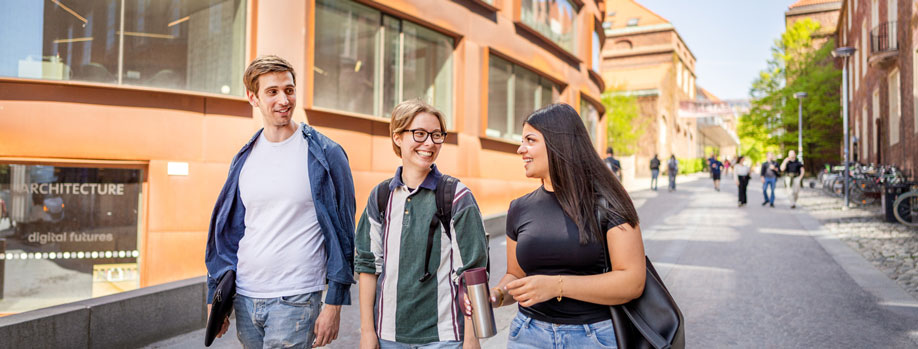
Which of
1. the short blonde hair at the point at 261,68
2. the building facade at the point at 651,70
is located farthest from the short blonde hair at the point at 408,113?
the building facade at the point at 651,70

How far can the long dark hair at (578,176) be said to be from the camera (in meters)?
2.00

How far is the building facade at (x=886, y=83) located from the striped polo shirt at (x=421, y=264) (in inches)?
767

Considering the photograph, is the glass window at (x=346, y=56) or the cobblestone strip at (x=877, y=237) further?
the glass window at (x=346, y=56)

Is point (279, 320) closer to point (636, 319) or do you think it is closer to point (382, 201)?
point (382, 201)

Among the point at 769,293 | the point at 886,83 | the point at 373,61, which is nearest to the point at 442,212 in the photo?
the point at 769,293

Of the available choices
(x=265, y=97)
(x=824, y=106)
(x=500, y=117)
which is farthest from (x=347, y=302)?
(x=824, y=106)

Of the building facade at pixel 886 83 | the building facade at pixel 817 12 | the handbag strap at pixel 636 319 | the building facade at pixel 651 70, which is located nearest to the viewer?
the handbag strap at pixel 636 319

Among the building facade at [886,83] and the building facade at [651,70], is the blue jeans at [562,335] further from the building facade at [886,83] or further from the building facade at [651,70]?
the building facade at [651,70]

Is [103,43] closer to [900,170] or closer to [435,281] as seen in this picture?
[435,281]

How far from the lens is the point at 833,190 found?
21.4 meters

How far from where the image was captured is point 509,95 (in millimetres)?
15695

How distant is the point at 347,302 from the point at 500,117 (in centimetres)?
1317

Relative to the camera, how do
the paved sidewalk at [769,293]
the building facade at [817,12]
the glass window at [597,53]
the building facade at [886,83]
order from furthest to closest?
the building facade at [817,12] < the glass window at [597,53] < the building facade at [886,83] < the paved sidewalk at [769,293]

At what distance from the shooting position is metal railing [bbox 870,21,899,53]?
20297 millimetres
